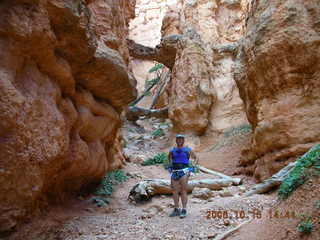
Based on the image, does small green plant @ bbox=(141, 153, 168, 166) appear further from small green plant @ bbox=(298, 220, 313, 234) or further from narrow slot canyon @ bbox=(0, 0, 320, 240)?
small green plant @ bbox=(298, 220, 313, 234)

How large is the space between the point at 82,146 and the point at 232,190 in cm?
357

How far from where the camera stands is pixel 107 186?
668cm

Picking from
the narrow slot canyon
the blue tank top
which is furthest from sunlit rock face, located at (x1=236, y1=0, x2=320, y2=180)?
the blue tank top

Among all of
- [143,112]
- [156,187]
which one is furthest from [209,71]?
[156,187]

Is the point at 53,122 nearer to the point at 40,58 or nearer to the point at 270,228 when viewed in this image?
the point at 40,58

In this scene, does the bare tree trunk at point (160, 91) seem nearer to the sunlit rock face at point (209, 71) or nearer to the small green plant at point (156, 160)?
the sunlit rock face at point (209, 71)

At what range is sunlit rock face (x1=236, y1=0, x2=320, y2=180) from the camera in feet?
21.0

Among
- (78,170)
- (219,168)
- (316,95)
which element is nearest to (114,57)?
(78,170)

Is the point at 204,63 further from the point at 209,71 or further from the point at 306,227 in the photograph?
the point at 306,227

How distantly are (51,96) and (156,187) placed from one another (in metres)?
3.23

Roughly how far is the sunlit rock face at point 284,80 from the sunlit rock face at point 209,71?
13.8ft

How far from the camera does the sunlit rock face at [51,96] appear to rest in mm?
3350

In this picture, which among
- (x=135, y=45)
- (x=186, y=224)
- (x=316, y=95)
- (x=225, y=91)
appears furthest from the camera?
(x=135, y=45)

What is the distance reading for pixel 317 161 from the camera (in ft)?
11.0
